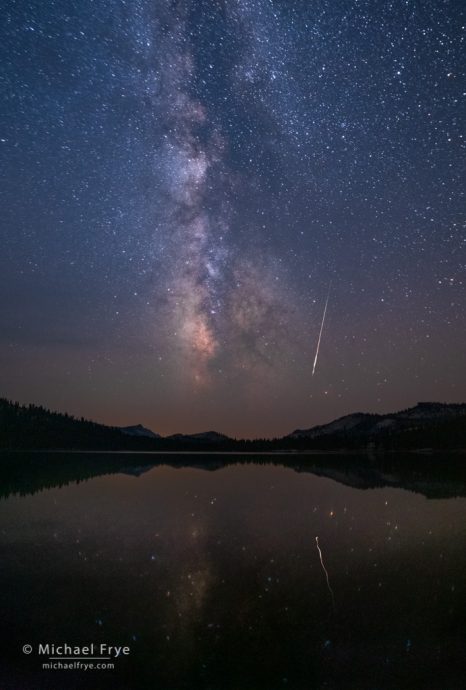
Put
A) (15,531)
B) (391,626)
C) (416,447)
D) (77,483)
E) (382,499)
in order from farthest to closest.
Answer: (416,447) < (77,483) < (382,499) < (15,531) < (391,626)

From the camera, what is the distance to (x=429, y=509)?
99.6ft

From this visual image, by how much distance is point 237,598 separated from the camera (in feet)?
44.0

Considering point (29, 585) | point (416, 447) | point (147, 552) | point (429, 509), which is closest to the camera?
point (29, 585)

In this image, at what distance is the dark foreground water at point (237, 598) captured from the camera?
926cm

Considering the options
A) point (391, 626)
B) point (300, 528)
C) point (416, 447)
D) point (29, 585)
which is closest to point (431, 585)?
point (391, 626)

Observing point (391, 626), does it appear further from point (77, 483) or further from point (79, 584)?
point (77, 483)

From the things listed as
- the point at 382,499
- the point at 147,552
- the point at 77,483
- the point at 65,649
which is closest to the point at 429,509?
the point at 382,499

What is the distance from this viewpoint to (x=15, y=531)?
22.0m

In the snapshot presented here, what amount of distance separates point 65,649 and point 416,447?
673 ft

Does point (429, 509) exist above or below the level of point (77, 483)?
above

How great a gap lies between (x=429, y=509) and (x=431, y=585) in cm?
1748

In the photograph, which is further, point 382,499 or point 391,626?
point 382,499

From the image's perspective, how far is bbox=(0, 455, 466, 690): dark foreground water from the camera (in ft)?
30.4

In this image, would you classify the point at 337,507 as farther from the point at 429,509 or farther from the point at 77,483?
the point at 77,483
